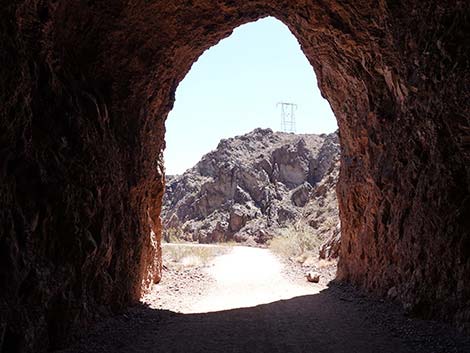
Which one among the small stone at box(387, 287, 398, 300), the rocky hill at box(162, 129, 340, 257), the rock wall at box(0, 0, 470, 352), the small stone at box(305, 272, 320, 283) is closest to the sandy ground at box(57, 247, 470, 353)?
the small stone at box(387, 287, 398, 300)

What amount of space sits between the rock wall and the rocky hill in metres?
28.7

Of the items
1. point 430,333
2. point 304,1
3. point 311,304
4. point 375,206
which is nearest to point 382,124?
point 375,206

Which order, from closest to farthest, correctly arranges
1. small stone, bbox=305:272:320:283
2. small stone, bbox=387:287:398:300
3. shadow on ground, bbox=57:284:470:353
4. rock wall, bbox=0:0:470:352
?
1. rock wall, bbox=0:0:470:352
2. shadow on ground, bbox=57:284:470:353
3. small stone, bbox=387:287:398:300
4. small stone, bbox=305:272:320:283

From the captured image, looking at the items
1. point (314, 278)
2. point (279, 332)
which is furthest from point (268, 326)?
point (314, 278)

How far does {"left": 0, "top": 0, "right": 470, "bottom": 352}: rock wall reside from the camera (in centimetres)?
514

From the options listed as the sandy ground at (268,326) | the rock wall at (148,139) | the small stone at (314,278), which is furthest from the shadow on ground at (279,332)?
the small stone at (314,278)

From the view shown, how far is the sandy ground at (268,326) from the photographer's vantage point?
5883 mm

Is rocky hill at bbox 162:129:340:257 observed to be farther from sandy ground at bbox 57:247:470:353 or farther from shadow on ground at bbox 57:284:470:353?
shadow on ground at bbox 57:284:470:353

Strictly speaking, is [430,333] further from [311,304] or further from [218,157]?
[218,157]

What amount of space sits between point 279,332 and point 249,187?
148 feet

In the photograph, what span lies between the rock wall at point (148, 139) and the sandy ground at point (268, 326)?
1.25 ft

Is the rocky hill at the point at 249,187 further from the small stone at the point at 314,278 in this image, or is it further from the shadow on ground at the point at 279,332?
the shadow on ground at the point at 279,332

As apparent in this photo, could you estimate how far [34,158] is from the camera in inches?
214

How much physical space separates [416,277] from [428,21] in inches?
156
